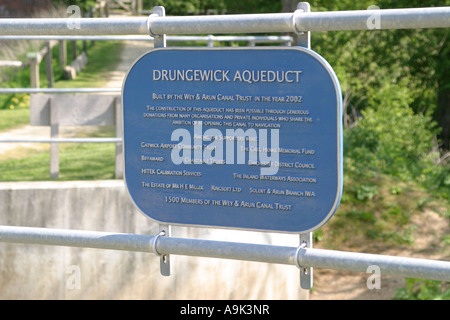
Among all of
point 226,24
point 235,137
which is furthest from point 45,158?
point 226,24

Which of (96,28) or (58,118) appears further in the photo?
(58,118)

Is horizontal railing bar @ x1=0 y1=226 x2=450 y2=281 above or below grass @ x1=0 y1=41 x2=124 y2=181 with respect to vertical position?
below

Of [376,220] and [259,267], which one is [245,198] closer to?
[259,267]

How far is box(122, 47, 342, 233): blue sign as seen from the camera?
3180 millimetres

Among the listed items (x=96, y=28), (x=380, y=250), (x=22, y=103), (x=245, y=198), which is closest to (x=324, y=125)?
(x=245, y=198)

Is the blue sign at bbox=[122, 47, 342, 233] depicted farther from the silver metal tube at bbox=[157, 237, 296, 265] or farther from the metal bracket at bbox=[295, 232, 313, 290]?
the silver metal tube at bbox=[157, 237, 296, 265]

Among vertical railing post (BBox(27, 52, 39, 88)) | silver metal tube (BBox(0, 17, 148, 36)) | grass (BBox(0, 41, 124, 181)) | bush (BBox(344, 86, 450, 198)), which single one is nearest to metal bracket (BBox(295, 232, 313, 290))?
silver metal tube (BBox(0, 17, 148, 36))

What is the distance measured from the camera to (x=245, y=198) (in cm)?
340

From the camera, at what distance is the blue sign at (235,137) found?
10.4ft

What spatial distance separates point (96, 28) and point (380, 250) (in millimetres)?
6336

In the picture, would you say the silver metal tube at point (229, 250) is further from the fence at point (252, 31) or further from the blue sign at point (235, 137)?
the blue sign at point (235, 137)

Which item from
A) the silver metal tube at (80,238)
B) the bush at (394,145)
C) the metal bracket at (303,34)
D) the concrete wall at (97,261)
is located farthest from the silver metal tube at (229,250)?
the bush at (394,145)

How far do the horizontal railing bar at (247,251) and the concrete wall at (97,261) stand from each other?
3.20 m

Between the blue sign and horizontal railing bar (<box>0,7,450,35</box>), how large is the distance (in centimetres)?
→ 12
